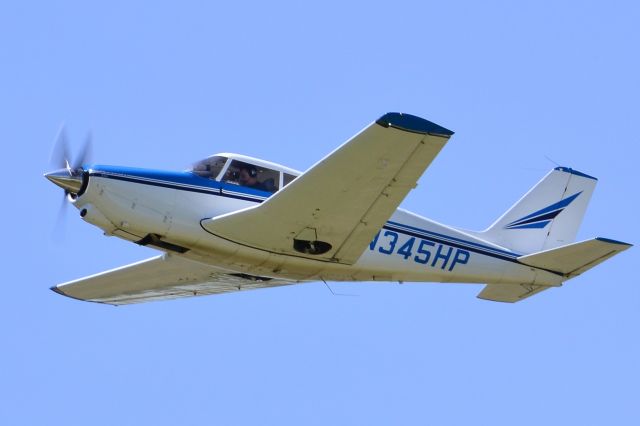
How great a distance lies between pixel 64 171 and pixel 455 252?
6463mm

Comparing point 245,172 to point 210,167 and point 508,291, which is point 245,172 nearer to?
point 210,167

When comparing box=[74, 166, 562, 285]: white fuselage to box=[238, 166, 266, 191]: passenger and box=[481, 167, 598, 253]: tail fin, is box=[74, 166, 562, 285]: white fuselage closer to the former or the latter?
box=[238, 166, 266, 191]: passenger

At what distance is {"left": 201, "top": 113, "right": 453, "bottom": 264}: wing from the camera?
1585 cm

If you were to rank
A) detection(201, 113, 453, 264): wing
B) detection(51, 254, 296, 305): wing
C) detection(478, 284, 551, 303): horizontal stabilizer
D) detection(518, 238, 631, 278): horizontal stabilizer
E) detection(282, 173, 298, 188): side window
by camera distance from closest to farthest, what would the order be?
detection(201, 113, 453, 264): wing, detection(282, 173, 298, 188): side window, detection(518, 238, 631, 278): horizontal stabilizer, detection(51, 254, 296, 305): wing, detection(478, 284, 551, 303): horizontal stabilizer

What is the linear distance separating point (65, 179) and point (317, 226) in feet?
12.2

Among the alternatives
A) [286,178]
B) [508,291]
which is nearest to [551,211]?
[508,291]

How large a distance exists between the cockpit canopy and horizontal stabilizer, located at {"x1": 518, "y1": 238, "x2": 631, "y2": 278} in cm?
457

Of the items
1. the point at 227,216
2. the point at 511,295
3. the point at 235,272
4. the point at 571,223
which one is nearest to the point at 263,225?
the point at 227,216

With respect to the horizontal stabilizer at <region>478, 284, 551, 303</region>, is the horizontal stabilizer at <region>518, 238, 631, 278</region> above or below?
above

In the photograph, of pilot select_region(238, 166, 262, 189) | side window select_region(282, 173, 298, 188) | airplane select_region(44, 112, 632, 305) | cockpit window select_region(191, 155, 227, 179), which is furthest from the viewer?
side window select_region(282, 173, 298, 188)

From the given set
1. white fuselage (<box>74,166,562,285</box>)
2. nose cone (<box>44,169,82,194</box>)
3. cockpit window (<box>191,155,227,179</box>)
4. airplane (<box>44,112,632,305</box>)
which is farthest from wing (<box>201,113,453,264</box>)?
nose cone (<box>44,169,82,194</box>)

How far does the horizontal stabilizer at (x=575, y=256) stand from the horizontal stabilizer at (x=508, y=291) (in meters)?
0.47

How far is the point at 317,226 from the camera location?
695 inches

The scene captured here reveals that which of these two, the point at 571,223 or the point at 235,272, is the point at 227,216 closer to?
the point at 235,272
